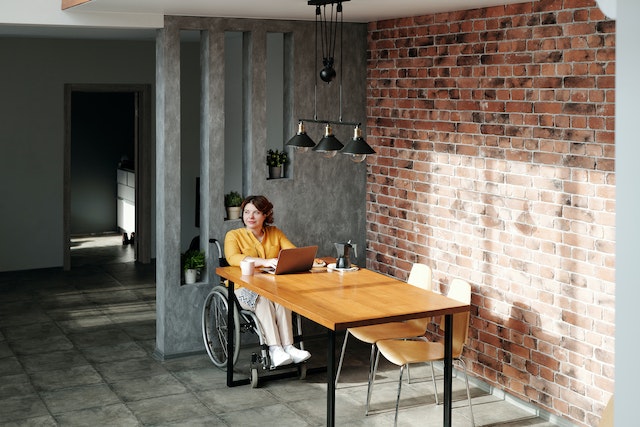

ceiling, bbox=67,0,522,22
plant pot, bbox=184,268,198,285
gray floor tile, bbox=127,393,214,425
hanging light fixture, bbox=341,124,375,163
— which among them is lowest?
gray floor tile, bbox=127,393,214,425

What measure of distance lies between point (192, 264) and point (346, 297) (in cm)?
174

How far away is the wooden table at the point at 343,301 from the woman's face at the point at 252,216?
35cm

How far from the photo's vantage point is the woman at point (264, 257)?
5766 millimetres

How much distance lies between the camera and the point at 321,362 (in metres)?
6.34

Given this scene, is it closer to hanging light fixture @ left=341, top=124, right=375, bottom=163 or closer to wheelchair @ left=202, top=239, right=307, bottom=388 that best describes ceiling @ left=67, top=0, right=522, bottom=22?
hanging light fixture @ left=341, top=124, right=375, bottom=163

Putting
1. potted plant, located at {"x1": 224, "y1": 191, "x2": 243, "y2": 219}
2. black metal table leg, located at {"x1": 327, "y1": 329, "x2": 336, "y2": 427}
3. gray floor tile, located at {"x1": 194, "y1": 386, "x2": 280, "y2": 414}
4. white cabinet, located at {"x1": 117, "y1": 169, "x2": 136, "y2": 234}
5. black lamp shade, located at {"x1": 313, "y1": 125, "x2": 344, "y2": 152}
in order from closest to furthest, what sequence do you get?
black metal table leg, located at {"x1": 327, "y1": 329, "x2": 336, "y2": 427} < black lamp shade, located at {"x1": 313, "y1": 125, "x2": 344, "y2": 152} < gray floor tile, located at {"x1": 194, "y1": 386, "x2": 280, "y2": 414} < potted plant, located at {"x1": 224, "y1": 191, "x2": 243, "y2": 219} < white cabinet, located at {"x1": 117, "y1": 169, "x2": 136, "y2": 234}

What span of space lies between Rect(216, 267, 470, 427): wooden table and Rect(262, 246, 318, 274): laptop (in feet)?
0.19

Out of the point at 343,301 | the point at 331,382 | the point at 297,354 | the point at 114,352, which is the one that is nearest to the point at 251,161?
the point at 297,354

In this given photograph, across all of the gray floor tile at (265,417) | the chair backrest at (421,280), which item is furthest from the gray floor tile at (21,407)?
the chair backrest at (421,280)

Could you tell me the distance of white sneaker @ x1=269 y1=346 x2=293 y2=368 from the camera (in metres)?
5.71

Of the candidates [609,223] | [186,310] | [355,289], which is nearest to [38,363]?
[186,310]

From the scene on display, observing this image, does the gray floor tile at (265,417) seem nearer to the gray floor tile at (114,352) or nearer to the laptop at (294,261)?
the laptop at (294,261)

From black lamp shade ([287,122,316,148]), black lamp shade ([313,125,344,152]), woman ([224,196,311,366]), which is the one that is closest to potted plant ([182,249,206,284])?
woman ([224,196,311,366])

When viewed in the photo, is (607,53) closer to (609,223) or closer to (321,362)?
(609,223)
